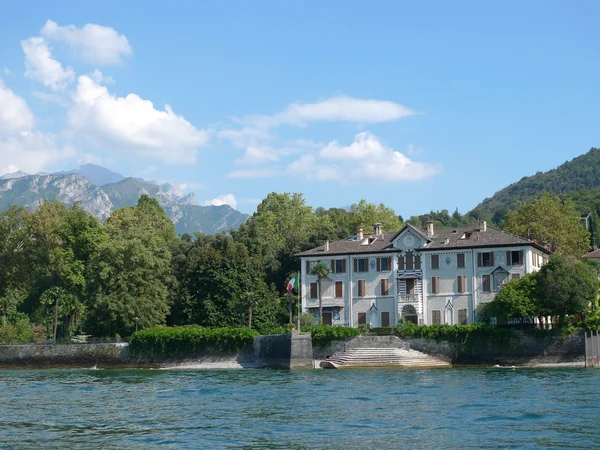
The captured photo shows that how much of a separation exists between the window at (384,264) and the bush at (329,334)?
319 inches

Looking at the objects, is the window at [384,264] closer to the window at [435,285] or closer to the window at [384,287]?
the window at [384,287]

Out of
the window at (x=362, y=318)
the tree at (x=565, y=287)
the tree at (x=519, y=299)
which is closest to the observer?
the tree at (x=565, y=287)

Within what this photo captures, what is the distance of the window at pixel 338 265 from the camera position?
67.8 meters

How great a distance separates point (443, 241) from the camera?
6550 cm

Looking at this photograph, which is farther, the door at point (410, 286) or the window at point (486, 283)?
the door at point (410, 286)

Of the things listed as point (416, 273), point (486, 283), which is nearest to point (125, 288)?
point (416, 273)

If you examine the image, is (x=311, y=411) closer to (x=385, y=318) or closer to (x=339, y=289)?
(x=385, y=318)

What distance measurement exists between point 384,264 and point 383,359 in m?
11.1

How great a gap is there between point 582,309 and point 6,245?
50.8 m

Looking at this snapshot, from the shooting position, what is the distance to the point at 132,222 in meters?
82.8

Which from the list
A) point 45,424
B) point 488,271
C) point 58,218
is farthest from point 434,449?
point 58,218

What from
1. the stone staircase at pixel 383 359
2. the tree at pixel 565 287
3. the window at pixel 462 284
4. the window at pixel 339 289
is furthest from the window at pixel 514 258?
the window at pixel 339 289

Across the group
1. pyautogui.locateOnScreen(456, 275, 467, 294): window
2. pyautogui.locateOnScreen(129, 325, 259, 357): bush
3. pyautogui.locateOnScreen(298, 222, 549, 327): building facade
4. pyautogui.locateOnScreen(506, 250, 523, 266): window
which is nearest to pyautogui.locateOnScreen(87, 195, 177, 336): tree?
pyautogui.locateOnScreen(129, 325, 259, 357): bush

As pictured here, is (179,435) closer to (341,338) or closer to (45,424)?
(45,424)
